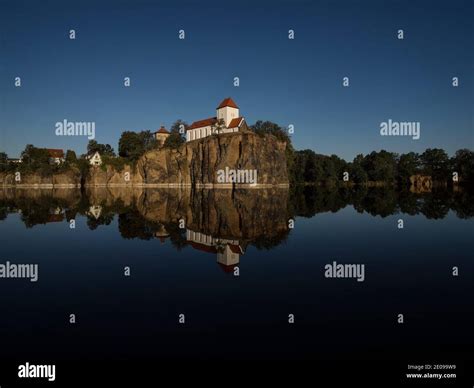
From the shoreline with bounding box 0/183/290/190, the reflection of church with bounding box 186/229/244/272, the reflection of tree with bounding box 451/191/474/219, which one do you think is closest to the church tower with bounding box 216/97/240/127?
the shoreline with bounding box 0/183/290/190

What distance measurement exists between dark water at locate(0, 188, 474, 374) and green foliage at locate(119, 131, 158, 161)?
273 ft

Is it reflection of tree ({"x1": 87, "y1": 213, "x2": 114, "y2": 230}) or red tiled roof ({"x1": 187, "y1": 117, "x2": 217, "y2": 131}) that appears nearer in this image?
reflection of tree ({"x1": 87, "y1": 213, "x2": 114, "y2": 230})

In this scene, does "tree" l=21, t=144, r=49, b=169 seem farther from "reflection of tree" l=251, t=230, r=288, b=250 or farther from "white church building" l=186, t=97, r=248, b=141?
"reflection of tree" l=251, t=230, r=288, b=250

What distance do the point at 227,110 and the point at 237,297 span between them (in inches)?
3051

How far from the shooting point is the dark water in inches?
230

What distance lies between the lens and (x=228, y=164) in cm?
7088

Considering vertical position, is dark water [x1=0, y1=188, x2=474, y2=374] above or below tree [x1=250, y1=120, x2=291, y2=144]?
below

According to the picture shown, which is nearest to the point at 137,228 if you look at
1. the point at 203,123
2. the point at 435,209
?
the point at 435,209

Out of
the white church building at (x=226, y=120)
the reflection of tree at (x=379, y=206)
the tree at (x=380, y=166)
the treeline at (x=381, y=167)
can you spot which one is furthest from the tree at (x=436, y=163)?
the reflection of tree at (x=379, y=206)

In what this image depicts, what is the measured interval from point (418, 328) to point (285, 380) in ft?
9.45

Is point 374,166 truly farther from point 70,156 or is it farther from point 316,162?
point 70,156

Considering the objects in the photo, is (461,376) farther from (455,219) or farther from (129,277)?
(455,219)

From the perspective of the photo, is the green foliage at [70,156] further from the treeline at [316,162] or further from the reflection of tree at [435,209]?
the reflection of tree at [435,209]

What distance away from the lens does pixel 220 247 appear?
12711 millimetres
